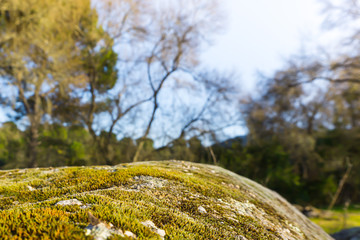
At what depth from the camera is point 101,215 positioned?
5.18 ft

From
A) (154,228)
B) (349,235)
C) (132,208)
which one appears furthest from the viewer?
(349,235)

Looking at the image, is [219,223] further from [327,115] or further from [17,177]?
[327,115]

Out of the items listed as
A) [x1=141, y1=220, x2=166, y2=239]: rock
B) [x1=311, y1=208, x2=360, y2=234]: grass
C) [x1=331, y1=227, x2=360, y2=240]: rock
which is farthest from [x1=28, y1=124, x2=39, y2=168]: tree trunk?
[x1=311, y1=208, x2=360, y2=234]: grass

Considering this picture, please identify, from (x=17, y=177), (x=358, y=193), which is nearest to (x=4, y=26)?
(x=17, y=177)

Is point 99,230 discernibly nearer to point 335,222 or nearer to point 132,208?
point 132,208

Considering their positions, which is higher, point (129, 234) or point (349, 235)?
point (129, 234)

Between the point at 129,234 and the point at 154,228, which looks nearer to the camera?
the point at 129,234

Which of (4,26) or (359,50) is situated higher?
(4,26)

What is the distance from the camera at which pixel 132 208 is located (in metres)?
1.84

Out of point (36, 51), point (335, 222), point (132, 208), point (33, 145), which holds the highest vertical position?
point (36, 51)

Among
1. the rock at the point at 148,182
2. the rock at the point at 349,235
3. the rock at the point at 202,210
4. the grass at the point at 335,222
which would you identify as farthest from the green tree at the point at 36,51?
the grass at the point at 335,222

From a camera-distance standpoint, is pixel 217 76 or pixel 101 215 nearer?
pixel 101 215

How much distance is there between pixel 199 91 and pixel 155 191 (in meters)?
12.6

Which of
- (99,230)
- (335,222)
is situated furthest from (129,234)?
(335,222)
